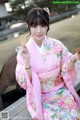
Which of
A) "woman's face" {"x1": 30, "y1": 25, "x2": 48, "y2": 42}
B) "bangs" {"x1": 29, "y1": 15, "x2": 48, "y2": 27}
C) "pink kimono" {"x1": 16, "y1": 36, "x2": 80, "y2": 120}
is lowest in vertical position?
"pink kimono" {"x1": 16, "y1": 36, "x2": 80, "y2": 120}

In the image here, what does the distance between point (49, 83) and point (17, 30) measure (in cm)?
317

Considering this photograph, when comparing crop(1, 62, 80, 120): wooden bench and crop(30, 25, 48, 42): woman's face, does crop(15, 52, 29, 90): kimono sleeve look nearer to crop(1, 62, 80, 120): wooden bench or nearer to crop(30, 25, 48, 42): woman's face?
crop(30, 25, 48, 42): woman's face

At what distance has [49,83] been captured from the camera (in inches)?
102

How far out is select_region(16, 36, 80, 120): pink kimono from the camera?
250 centimetres

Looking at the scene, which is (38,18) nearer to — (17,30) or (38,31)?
(38,31)

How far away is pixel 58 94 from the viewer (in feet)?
8.53

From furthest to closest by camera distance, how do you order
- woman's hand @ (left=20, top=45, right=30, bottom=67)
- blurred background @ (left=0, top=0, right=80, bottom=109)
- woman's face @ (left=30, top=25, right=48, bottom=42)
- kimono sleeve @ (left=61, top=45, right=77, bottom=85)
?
blurred background @ (left=0, top=0, right=80, bottom=109) → kimono sleeve @ (left=61, top=45, right=77, bottom=85) → woman's face @ (left=30, top=25, right=48, bottom=42) → woman's hand @ (left=20, top=45, right=30, bottom=67)

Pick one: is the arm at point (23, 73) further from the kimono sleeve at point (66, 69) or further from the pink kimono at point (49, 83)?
the kimono sleeve at point (66, 69)

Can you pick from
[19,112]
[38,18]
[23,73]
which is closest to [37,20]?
[38,18]

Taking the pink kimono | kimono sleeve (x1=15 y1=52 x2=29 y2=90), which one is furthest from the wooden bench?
kimono sleeve (x1=15 y1=52 x2=29 y2=90)

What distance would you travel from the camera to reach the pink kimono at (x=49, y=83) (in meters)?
2.50

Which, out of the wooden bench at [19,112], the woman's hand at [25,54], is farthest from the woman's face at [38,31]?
the wooden bench at [19,112]

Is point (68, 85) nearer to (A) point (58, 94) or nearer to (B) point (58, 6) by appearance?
(A) point (58, 94)

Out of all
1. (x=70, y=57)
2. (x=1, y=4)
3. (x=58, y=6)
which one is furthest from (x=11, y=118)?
(x=58, y=6)
